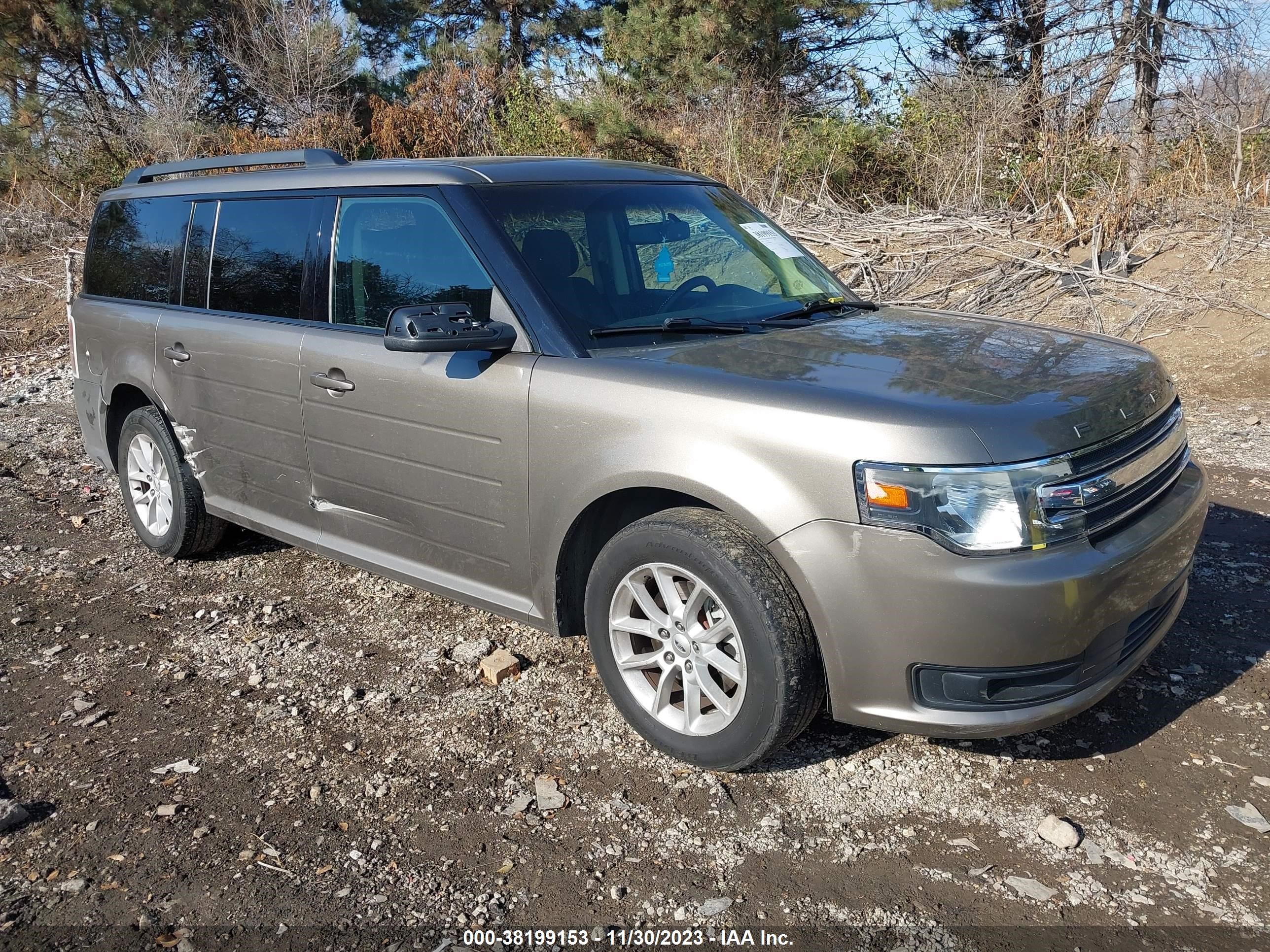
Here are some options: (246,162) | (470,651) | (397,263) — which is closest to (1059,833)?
(470,651)

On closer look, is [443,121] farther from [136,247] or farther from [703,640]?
[703,640]

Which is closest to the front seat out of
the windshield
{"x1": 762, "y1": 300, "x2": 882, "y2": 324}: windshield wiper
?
the windshield

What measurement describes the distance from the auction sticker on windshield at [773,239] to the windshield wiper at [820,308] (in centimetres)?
33

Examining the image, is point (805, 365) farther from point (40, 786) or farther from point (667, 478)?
point (40, 786)

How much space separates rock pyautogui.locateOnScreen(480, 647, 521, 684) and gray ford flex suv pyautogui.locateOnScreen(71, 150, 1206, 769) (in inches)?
15.3

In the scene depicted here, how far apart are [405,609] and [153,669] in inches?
41.6

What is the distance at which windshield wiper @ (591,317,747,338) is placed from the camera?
351 cm

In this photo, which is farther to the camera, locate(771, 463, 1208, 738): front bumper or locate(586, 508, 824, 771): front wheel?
locate(586, 508, 824, 771): front wheel

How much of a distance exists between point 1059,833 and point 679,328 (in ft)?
6.42

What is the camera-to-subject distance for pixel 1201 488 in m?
3.47

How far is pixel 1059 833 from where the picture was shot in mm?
2885

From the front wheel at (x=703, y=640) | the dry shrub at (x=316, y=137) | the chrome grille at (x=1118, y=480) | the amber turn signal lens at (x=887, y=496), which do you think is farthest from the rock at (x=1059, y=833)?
the dry shrub at (x=316, y=137)

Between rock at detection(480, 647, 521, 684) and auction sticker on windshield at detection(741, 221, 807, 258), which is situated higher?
auction sticker on windshield at detection(741, 221, 807, 258)

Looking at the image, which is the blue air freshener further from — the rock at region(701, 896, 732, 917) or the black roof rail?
the rock at region(701, 896, 732, 917)
